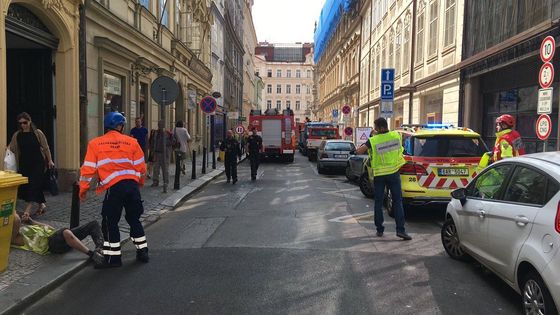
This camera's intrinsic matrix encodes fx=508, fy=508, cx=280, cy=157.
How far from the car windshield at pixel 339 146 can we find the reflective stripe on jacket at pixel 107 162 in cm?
1399

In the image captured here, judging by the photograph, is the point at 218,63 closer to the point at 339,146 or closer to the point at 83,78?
the point at 339,146

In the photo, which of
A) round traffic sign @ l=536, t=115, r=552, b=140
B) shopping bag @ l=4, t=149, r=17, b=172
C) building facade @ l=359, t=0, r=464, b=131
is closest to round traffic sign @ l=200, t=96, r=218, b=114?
building facade @ l=359, t=0, r=464, b=131

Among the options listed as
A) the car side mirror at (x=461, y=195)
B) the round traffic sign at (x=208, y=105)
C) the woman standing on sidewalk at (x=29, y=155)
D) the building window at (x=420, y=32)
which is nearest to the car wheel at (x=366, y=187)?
the car side mirror at (x=461, y=195)

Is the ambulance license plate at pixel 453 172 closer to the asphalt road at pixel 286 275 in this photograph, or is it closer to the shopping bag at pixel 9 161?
the asphalt road at pixel 286 275

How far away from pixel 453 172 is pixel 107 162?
18.8 feet

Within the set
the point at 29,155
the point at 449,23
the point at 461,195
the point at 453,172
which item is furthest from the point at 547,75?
the point at 449,23

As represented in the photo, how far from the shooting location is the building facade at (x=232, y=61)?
142ft

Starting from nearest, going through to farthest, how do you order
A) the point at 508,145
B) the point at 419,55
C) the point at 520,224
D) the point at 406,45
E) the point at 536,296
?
1. the point at 536,296
2. the point at 520,224
3. the point at 508,145
4. the point at 419,55
5. the point at 406,45

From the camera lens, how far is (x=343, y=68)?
51938mm

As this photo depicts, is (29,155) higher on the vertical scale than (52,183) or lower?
higher

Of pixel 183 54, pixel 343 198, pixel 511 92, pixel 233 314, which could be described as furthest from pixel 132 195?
pixel 183 54

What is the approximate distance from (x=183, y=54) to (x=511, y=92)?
575 inches

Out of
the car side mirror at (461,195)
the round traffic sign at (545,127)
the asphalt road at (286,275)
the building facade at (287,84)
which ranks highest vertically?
the building facade at (287,84)

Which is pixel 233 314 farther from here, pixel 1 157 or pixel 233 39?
pixel 233 39
